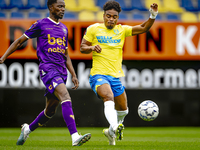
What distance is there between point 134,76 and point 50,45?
5.89 metres

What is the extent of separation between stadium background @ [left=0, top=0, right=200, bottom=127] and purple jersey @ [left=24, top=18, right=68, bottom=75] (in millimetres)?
5124

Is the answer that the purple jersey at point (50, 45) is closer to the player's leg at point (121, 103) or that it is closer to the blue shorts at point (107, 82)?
the blue shorts at point (107, 82)

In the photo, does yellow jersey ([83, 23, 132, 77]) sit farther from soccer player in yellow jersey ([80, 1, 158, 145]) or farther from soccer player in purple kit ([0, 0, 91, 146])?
soccer player in purple kit ([0, 0, 91, 146])

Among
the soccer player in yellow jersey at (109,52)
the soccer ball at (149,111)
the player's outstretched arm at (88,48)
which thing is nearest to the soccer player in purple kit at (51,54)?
the player's outstretched arm at (88,48)

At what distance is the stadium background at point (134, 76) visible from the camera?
33.7ft

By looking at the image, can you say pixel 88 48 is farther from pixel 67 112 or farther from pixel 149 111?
pixel 149 111

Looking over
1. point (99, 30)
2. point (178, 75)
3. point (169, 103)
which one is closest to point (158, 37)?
point (178, 75)

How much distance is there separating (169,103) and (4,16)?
5481 mm

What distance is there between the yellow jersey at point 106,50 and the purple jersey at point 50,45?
0.44 m

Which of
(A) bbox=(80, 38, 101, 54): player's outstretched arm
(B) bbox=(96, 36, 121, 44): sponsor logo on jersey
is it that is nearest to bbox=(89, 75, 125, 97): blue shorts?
(A) bbox=(80, 38, 101, 54): player's outstretched arm

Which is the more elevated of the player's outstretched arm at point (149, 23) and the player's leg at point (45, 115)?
the player's outstretched arm at point (149, 23)

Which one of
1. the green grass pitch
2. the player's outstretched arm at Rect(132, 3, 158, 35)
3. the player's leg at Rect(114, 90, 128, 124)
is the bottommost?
the green grass pitch

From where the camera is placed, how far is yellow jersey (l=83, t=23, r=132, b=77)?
5270 mm

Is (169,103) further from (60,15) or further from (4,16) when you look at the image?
(60,15)
